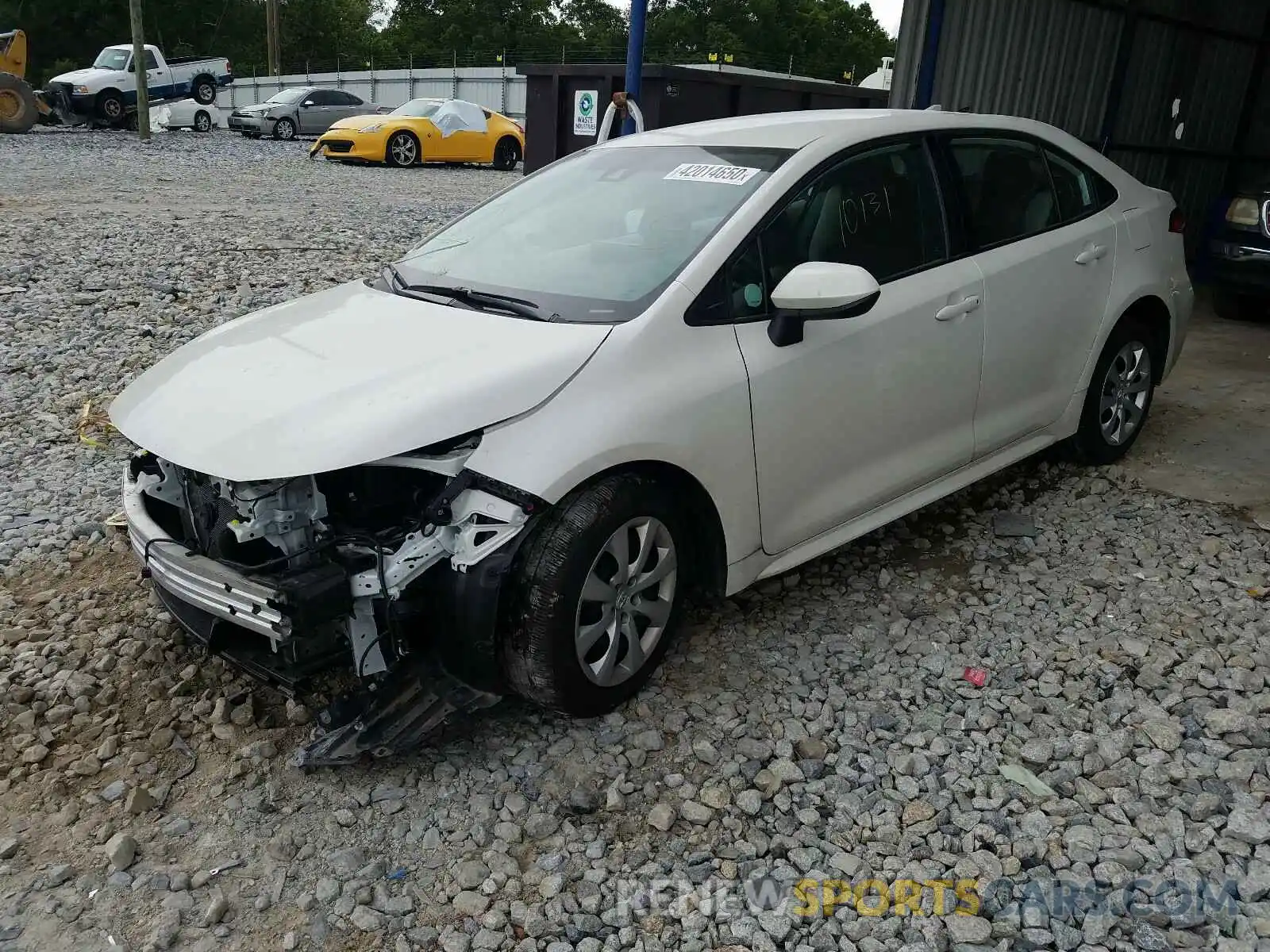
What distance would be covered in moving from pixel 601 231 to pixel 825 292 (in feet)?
2.91

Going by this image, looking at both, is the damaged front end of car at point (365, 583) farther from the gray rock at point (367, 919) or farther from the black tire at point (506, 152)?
the black tire at point (506, 152)

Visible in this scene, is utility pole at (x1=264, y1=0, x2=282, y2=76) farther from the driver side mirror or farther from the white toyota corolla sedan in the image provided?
the driver side mirror

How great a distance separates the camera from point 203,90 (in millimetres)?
30422

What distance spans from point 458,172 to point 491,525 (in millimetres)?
18428

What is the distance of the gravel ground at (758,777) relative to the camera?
8.25ft

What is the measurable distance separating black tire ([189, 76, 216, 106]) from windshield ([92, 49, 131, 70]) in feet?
11.5

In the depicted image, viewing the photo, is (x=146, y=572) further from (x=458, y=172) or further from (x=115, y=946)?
(x=458, y=172)

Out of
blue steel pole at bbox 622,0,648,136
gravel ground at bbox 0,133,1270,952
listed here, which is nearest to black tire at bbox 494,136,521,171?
blue steel pole at bbox 622,0,648,136

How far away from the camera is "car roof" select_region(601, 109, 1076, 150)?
3727mm

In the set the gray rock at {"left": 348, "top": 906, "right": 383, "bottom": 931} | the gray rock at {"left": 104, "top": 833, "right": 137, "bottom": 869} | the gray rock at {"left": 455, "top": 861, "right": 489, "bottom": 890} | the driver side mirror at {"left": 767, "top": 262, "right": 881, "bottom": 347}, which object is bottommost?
the gray rock at {"left": 104, "top": 833, "right": 137, "bottom": 869}

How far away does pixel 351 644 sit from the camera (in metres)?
2.84

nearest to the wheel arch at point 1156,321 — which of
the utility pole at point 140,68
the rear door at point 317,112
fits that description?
the utility pole at point 140,68

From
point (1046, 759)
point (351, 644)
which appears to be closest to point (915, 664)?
point (1046, 759)

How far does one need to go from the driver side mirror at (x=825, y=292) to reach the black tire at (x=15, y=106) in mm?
25446
